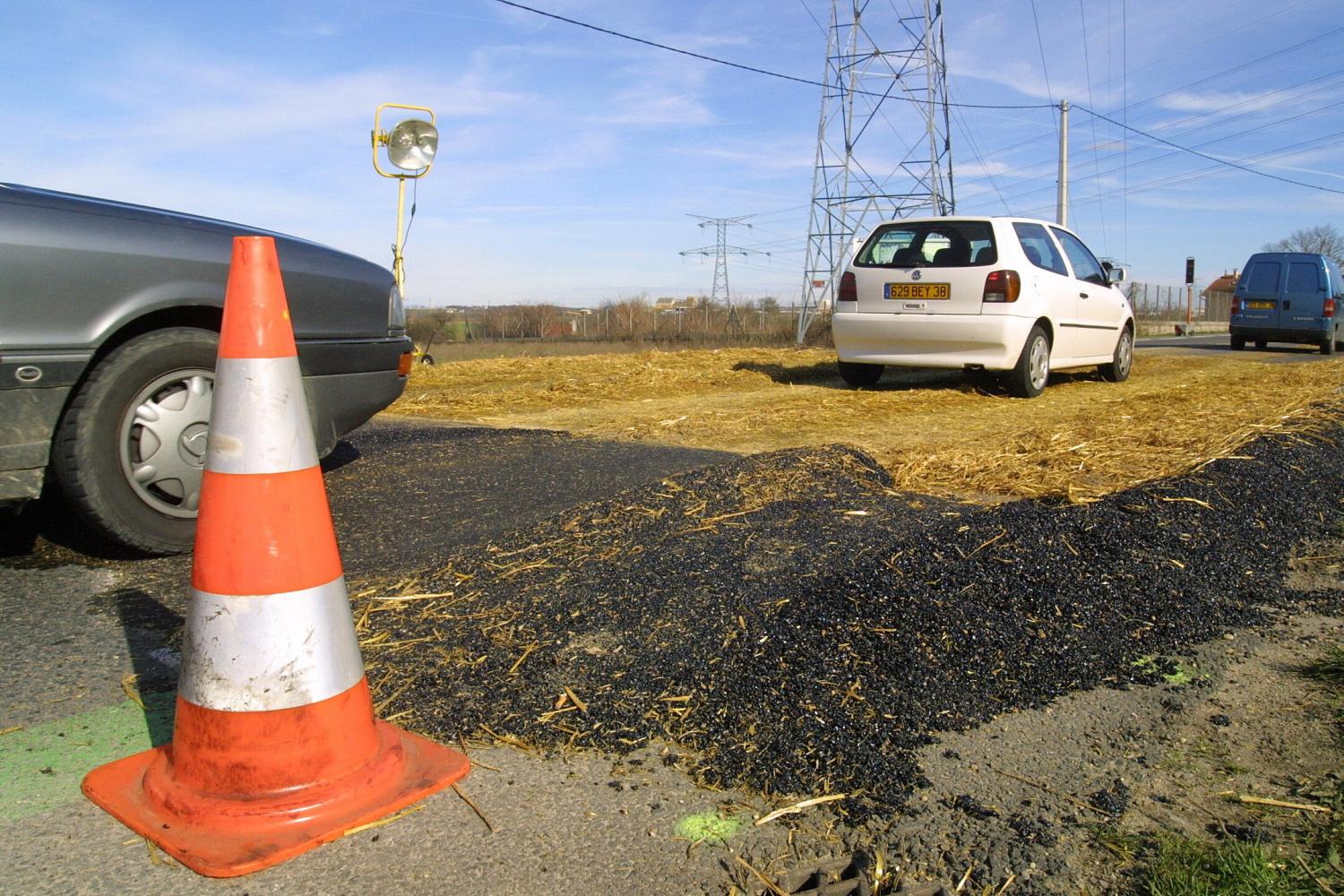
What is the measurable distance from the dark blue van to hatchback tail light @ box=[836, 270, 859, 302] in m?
13.2

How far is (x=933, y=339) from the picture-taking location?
909 centimetres

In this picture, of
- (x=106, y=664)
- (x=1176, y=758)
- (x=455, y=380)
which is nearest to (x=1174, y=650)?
(x=1176, y=758)

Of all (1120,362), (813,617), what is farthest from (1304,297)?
(813,617)

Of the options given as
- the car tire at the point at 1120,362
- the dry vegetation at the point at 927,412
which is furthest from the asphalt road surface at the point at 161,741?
the car tire at the point at 1120,362

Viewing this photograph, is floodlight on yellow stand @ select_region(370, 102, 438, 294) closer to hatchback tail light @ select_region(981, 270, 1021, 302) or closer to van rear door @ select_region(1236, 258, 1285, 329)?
hatchback tail light @ select_region(981, 270, 1021, 302)

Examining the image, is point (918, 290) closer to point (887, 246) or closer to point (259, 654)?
point (887, 246)

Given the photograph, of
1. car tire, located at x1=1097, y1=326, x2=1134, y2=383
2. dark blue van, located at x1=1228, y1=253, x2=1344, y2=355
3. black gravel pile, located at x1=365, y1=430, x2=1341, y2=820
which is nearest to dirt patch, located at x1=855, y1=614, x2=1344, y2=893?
black gravel pile, located at x1=365, y1=430, x2=1341, y2=820

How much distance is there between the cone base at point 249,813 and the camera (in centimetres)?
185

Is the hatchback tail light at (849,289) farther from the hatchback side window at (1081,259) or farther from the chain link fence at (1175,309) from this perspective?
the chain link fence at (1175,309)

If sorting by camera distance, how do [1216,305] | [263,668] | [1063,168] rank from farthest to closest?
[1216,305] → [1063,168] → [263,668]

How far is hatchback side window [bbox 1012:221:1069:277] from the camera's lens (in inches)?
363

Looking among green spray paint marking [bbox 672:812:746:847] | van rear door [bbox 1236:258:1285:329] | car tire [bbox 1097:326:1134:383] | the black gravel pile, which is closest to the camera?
green spray paint marking [bbox 672:812:746:847]

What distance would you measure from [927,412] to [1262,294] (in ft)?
47.6

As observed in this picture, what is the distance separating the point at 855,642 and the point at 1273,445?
12.0ft
